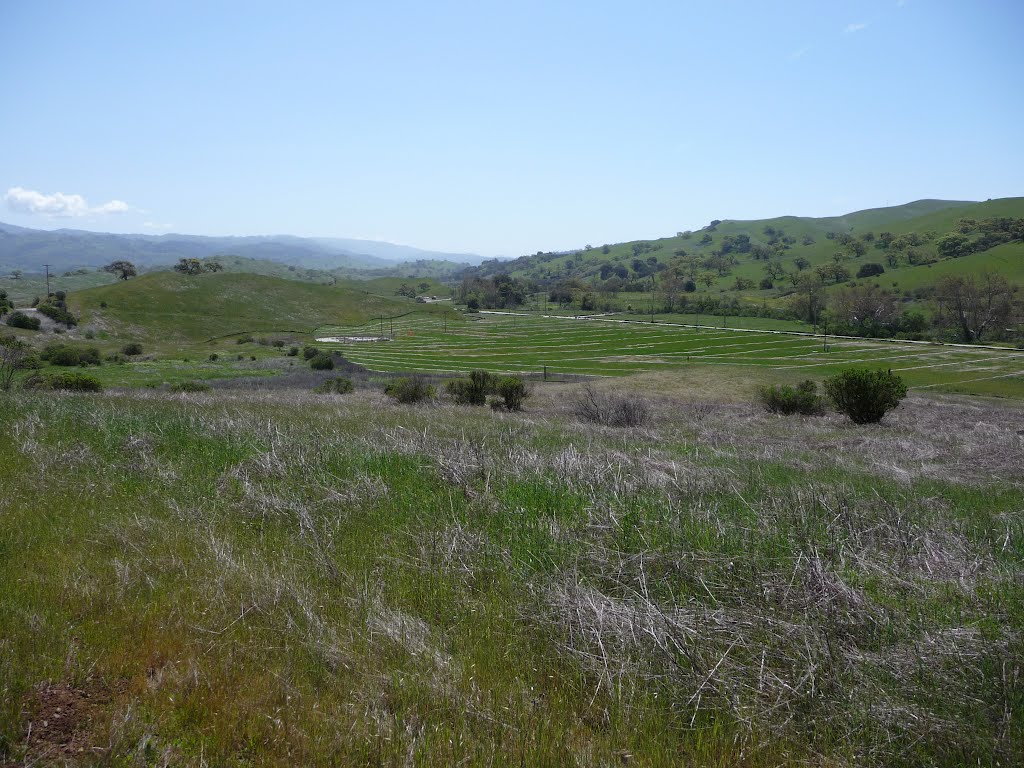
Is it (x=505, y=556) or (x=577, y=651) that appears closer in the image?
(x=577, y=651)

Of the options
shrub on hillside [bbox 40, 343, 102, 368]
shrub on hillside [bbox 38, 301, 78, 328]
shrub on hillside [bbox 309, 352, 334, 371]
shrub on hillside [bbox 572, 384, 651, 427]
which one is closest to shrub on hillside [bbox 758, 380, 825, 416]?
shrub on hillside [bbox 572, 384, 651, 427]

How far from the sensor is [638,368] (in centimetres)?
6750

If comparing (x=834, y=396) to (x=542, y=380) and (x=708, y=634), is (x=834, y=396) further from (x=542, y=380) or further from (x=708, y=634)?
(x=542, y=380)

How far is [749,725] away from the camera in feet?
10.8

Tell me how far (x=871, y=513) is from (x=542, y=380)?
48078 mm

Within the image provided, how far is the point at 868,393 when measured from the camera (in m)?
24.6

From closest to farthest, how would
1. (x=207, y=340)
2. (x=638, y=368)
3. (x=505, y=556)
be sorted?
(x=505, y=556)
(x=638, y=368)
(x=207, y=340)

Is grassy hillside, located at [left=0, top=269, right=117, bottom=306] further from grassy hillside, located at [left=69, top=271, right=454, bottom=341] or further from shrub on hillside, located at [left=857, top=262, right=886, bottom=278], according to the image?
shrub on hillside, located at [left=857, top=262, right=886, bottom=278]

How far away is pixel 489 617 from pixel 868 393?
2498cm

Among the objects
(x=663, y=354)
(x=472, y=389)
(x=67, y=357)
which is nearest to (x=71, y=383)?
(x=472, y=389)

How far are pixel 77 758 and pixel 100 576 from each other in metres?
2.07

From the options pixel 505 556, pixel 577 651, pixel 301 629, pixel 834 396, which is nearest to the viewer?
pixel 577 651

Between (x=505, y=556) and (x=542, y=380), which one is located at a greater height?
(x=505, y=556)

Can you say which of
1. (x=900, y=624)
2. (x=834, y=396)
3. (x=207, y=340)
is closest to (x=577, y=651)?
(x=900, y=624)
